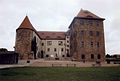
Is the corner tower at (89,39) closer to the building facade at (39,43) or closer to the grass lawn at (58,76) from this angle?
the building facade at (39,43)

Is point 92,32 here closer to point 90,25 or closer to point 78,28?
point 90,25

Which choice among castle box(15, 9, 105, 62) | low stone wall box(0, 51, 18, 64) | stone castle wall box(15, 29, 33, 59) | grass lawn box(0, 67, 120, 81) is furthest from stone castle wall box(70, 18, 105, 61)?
grass lawn box(0, 67, 120, 81)

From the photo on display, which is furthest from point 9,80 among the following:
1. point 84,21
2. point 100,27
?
point 100,27

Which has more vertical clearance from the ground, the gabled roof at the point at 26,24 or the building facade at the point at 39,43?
the gabled roof at the point at 26,24

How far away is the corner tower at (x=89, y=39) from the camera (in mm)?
33031

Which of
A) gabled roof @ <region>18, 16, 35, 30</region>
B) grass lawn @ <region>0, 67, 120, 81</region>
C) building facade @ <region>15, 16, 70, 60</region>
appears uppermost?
gabled roof @ <region>18, 16, 35, 30</region>

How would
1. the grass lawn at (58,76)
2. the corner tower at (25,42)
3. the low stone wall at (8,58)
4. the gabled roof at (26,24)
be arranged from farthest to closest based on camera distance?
the gabled roof at (26,24)
the corner tower at (25,42)
the low stone wall at (8,58)
the grass lawn at (58,76)

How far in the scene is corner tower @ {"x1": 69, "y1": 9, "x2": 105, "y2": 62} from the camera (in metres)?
33.0

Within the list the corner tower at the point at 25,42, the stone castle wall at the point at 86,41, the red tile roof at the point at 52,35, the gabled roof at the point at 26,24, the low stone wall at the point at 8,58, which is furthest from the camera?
the red tile roof at the point at 52,35

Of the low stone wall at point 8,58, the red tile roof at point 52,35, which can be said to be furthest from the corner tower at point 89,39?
the red tile roof at point 52,35

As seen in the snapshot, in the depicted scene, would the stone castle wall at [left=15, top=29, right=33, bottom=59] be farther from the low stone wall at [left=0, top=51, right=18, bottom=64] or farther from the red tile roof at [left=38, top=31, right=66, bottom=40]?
the red tile roof at [left=38, top=31, right=66, bottom=40]

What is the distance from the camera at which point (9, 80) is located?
830 cm

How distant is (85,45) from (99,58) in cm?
606

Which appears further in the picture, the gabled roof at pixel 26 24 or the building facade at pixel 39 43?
the gabled roof at pixel 26 24
